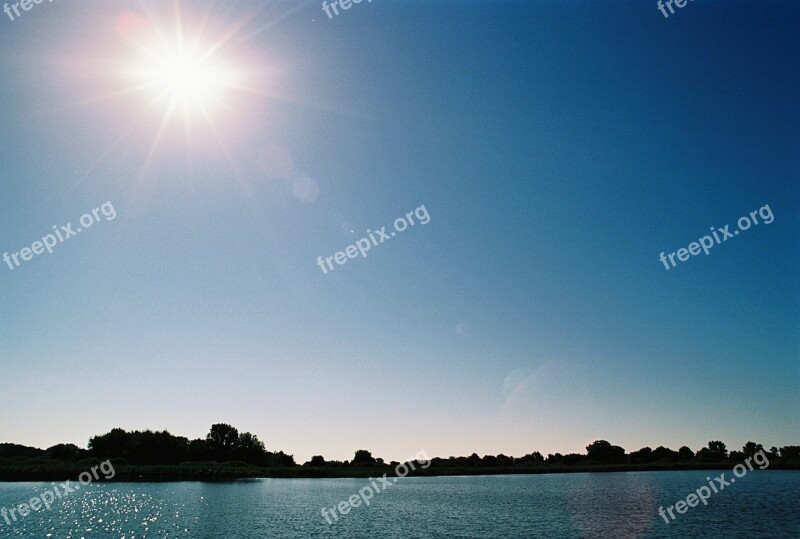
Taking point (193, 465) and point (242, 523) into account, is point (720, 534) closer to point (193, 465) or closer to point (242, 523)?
point (242, 523)

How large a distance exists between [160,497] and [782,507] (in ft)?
351

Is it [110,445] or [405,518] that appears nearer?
[405,518]
